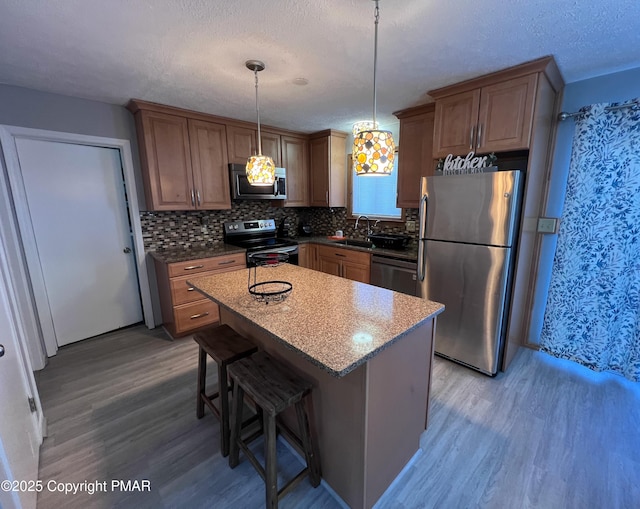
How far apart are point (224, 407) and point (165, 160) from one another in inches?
96.5

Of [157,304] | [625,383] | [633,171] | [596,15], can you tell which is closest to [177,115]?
[157,304]

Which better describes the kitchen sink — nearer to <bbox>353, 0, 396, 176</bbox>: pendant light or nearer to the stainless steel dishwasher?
the stainless steel dishwasher

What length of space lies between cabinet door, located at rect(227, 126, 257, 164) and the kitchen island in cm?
220

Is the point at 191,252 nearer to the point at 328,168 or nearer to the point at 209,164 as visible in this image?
the point at 209,164

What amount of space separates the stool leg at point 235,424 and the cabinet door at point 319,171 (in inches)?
114

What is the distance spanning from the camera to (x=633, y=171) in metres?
2.04

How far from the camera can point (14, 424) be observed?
1.30m

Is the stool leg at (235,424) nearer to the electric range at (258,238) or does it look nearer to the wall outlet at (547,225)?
the electric range at (258,238)

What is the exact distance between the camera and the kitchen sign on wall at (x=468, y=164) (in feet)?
7.21

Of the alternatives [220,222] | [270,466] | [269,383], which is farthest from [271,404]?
[220,222]

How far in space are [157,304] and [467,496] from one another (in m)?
3.23

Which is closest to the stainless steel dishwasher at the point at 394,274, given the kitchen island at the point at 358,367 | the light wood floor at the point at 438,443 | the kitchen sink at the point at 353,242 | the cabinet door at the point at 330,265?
the cabinet door at the point at 330,265

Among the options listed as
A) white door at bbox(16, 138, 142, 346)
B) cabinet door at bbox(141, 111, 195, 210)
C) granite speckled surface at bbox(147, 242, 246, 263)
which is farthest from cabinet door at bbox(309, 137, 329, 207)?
white door at bbox(16, 138, 142, 346)

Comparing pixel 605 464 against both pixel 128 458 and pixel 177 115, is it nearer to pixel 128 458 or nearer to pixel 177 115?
pixel 128 458
